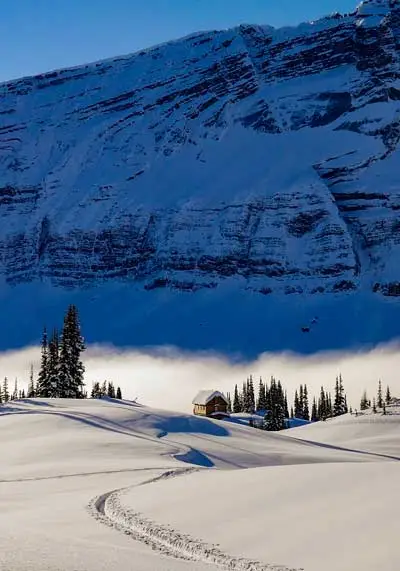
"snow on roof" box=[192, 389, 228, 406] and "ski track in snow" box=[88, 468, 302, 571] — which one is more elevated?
"snow on roof" box=[192, 389, 228, 406]

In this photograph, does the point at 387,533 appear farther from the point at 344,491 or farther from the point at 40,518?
the point at 40,518

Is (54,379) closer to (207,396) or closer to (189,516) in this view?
(207,396)

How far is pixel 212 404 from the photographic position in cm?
9662

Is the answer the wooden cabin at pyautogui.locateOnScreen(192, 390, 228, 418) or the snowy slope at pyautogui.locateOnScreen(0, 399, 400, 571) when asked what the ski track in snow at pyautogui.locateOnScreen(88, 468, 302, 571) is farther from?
the wooden cabin at pyautogui.locateOnScreen(192, 390, 228, 418)

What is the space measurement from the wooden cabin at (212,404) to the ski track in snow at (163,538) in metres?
73.4

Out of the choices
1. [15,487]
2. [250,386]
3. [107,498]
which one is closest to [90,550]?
[107,498]

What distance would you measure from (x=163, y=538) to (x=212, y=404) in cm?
7977

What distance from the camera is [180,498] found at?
21.8 metres

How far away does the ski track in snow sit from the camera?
15.0m

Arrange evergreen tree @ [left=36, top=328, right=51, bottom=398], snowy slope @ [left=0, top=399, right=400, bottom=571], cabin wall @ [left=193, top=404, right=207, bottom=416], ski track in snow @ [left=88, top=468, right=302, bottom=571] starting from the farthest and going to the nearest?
cabin wall @ [left=193, top=404, right=207, bottom=416], evergreen tree @ [left=36, top=328, right=51, bottom=398], ski track in snow @ [left=88, top=468, right=302, bottom=571], snowy slope @ [left=0, top=399, right=400, bottom=571]

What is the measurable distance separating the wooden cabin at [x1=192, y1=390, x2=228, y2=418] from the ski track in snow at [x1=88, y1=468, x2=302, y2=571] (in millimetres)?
73401

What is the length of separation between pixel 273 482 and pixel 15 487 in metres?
10.2

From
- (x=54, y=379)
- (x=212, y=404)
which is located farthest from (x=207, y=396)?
(x=54, y=379)

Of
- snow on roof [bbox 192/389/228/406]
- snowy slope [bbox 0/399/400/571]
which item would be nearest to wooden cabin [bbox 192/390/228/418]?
snow on roof [bbox 192/389/228/406]
